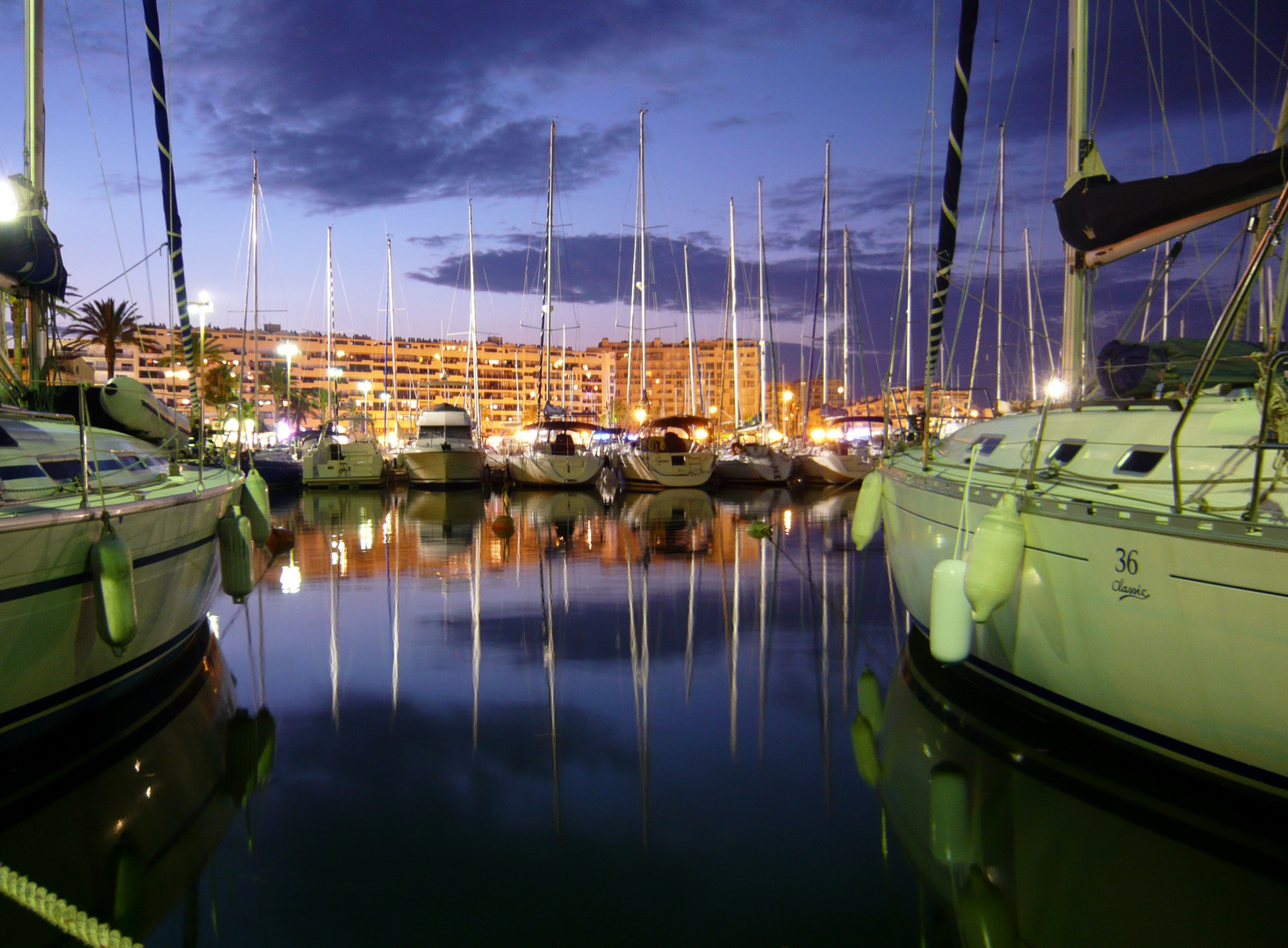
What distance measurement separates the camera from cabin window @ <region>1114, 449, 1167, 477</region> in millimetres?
5770

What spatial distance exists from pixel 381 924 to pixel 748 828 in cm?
184

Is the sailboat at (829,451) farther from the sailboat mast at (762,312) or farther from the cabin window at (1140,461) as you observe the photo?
the cabin window at (1140,461)

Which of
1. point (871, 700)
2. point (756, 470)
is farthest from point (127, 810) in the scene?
point (756, 470)

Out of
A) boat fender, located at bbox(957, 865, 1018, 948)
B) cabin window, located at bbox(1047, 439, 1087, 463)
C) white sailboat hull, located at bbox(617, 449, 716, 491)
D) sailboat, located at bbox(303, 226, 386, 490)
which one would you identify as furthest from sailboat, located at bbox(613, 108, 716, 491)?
boat fender, located at bbox(957, 865, 1018, 948)

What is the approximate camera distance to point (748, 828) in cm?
454

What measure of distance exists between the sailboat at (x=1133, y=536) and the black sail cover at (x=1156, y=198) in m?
0.01

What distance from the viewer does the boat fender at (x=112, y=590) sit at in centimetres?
526

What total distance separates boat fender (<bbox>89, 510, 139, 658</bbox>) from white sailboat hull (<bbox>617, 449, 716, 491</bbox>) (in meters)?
25.4

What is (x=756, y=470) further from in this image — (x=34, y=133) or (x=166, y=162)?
(x=34, y=133)

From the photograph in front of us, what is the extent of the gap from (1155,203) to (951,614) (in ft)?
12.8

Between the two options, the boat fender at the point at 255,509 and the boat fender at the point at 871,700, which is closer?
the boat fender at the point at 871,700

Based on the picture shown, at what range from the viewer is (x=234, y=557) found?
7.88m

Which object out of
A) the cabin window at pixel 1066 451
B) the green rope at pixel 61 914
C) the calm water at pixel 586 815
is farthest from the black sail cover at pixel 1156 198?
the green rope at pixel 61 914

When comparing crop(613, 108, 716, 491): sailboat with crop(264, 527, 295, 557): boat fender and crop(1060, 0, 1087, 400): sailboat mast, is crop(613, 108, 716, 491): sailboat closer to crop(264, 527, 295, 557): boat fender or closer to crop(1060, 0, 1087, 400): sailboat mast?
crop(264, 527, 295, 557): boat fender
